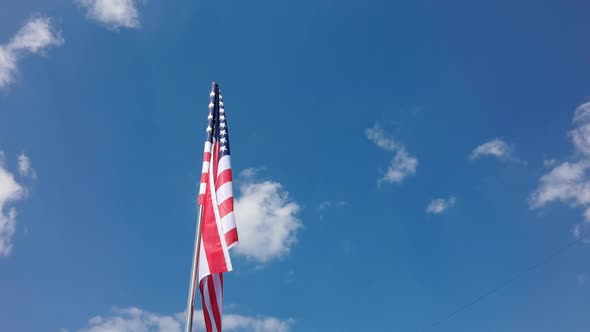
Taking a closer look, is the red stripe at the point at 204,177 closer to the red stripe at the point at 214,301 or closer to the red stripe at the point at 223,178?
the red stripe at the point at 223,178

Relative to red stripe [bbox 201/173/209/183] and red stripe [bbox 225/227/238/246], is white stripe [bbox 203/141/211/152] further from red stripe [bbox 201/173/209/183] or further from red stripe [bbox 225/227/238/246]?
red stripe [bbox 225/227/238/246]

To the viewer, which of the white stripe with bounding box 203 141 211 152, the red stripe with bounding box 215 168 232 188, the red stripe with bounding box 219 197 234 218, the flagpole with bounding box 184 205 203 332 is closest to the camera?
the flagpole with bounding box 184 205 203 332

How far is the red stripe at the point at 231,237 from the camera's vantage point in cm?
1000

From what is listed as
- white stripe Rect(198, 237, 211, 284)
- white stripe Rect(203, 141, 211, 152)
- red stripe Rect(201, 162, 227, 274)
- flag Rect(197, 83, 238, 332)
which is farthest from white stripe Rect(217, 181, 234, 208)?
white stripe Rect(198, 237, 211, 284)

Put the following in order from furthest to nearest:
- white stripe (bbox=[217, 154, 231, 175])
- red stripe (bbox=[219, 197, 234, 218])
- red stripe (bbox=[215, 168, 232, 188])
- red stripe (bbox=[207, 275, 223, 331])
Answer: white stripe (bbox=[217, 154, 231, 175]) < red stripe (bbox=[215, 168, 232, 188]) < red stripe (bbox=[219, 197, 234, 218]) < red stripe (bbox=[207, 275, 223, 331])

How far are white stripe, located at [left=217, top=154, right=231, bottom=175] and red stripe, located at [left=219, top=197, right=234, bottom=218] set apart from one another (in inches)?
37.8

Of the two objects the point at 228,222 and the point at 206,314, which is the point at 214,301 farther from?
the point at 228,222

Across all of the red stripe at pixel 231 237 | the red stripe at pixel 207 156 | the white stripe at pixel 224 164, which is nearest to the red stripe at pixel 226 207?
the red stripe at pixel 231 237

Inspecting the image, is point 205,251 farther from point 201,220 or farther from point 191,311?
point 191,311

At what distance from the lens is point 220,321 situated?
10.1 m

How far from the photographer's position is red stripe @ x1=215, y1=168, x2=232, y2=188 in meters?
10.8

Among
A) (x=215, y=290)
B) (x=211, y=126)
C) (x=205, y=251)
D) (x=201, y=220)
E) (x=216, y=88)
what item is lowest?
(x=215, y=290)

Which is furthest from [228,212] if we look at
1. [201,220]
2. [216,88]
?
[216,88]

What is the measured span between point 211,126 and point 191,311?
16.1 feet
